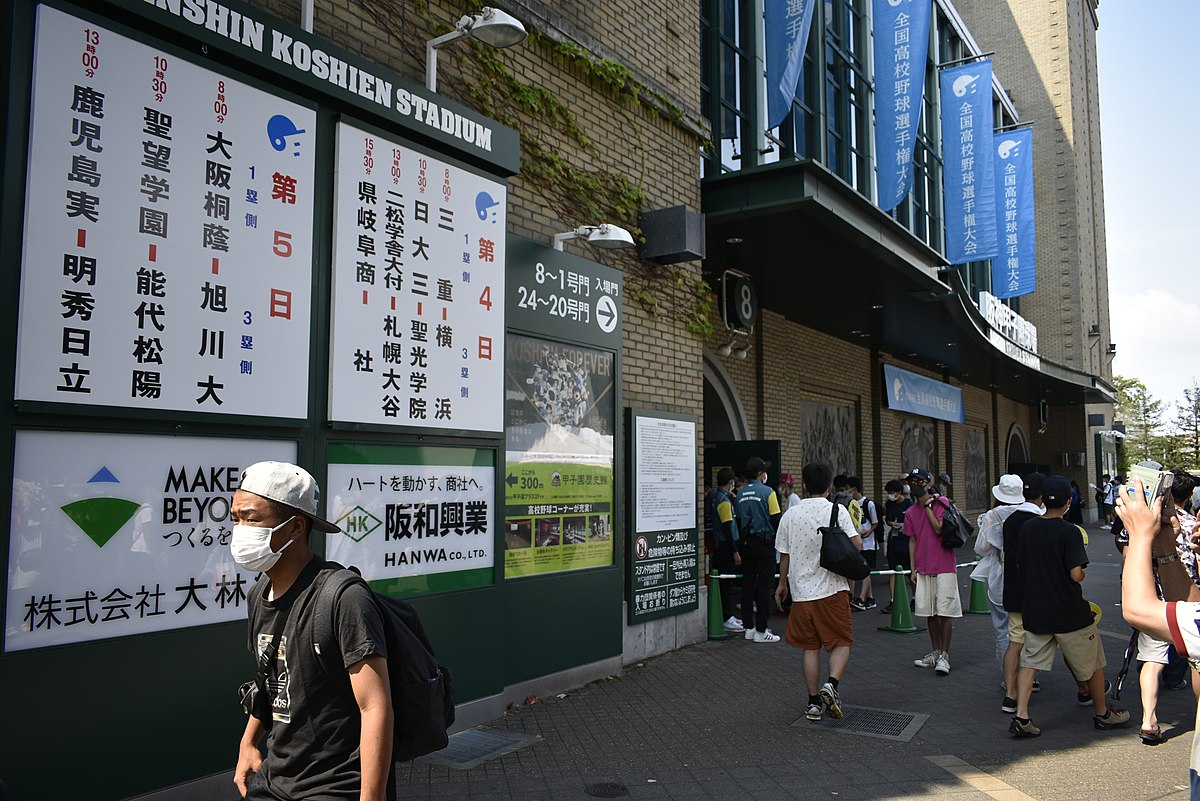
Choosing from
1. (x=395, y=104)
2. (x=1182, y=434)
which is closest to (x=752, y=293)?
(x=395, y=104)

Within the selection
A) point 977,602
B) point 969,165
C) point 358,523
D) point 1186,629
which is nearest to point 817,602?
point 358,523

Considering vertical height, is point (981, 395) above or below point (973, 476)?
above

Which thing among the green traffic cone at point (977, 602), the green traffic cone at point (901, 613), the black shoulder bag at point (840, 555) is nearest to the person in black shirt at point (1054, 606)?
the black shoulder bag at point (840, 555)

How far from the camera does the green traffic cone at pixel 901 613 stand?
10.3 metres

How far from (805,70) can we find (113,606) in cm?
1447

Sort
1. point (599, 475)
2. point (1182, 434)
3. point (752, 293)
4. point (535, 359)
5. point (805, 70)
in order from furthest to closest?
point (1182, 434) < point (805, 70) < point (752, 293) < point (599, 475) < point (535, 359)

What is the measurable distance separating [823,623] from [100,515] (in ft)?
15.3

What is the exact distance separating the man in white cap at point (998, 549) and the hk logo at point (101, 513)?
6040 mm

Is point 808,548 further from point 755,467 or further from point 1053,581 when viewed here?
point 755,467

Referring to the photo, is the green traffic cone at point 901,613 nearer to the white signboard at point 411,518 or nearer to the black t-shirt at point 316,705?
the white signboard at point 411,518

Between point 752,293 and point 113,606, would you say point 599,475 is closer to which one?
point 113,606

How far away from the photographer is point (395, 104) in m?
5.94

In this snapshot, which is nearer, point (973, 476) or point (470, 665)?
point (470, 665)

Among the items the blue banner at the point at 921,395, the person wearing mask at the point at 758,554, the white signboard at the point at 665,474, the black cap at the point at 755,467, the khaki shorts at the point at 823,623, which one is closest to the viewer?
the khaki shorts at the point at 823,623
